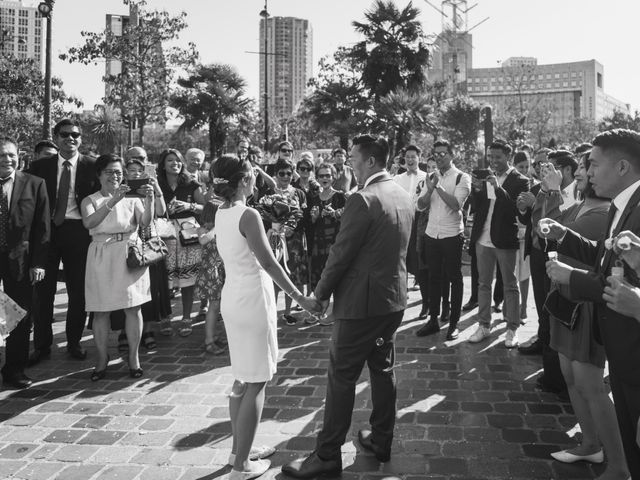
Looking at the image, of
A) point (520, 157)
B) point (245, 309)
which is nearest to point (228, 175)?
point (245, 309)

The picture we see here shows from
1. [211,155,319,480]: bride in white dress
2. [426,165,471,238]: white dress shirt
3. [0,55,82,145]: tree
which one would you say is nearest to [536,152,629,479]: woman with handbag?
[211,155,319,480]: bride in white dress

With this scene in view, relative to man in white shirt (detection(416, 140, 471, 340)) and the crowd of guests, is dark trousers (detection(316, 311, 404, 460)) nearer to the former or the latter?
the crowd of guests

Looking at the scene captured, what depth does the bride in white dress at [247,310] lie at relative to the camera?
3455 mm

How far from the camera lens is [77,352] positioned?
19.8 feet

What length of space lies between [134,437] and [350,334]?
184 centimetres

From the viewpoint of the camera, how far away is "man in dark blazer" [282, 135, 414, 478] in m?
3.47

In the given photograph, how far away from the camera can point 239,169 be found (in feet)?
12.0

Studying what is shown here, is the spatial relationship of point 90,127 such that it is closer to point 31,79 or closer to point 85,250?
point 31,79

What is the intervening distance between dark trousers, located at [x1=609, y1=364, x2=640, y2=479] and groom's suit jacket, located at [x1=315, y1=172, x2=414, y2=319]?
4.31 feet

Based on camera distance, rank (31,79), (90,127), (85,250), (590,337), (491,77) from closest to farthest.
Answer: (590,337), (85,250), (31,79), (90,127), (491,77)

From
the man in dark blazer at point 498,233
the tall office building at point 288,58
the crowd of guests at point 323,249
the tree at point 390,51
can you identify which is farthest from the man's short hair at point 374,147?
the tall office building at point 288,58

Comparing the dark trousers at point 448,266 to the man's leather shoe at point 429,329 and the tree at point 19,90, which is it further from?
the tree at point 19,90

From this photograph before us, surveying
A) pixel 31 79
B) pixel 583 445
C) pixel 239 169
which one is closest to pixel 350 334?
pixel 239 169

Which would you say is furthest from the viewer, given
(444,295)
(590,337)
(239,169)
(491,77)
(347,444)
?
(491,77)
